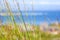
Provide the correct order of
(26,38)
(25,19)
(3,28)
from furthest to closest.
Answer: (3,28) → (25,19) → (26,38)

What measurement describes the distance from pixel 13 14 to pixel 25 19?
5.7 inches

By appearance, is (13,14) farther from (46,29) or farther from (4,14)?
(46,29)

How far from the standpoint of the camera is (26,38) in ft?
7.95

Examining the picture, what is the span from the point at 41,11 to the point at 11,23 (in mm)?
372

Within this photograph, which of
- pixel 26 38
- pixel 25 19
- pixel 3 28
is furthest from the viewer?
pixel 3 28

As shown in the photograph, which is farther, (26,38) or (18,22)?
(18,22)

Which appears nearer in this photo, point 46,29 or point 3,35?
point 3,35

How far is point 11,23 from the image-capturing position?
2.69 m

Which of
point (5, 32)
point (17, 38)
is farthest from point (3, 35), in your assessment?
point (17, 38)

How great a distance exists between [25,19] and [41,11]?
8.6 inches

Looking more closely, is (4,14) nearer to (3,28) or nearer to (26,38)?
(3,28)

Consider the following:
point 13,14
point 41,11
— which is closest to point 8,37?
point 13,14

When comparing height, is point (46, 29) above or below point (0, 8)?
below

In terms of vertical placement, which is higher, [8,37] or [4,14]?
[4,14]
